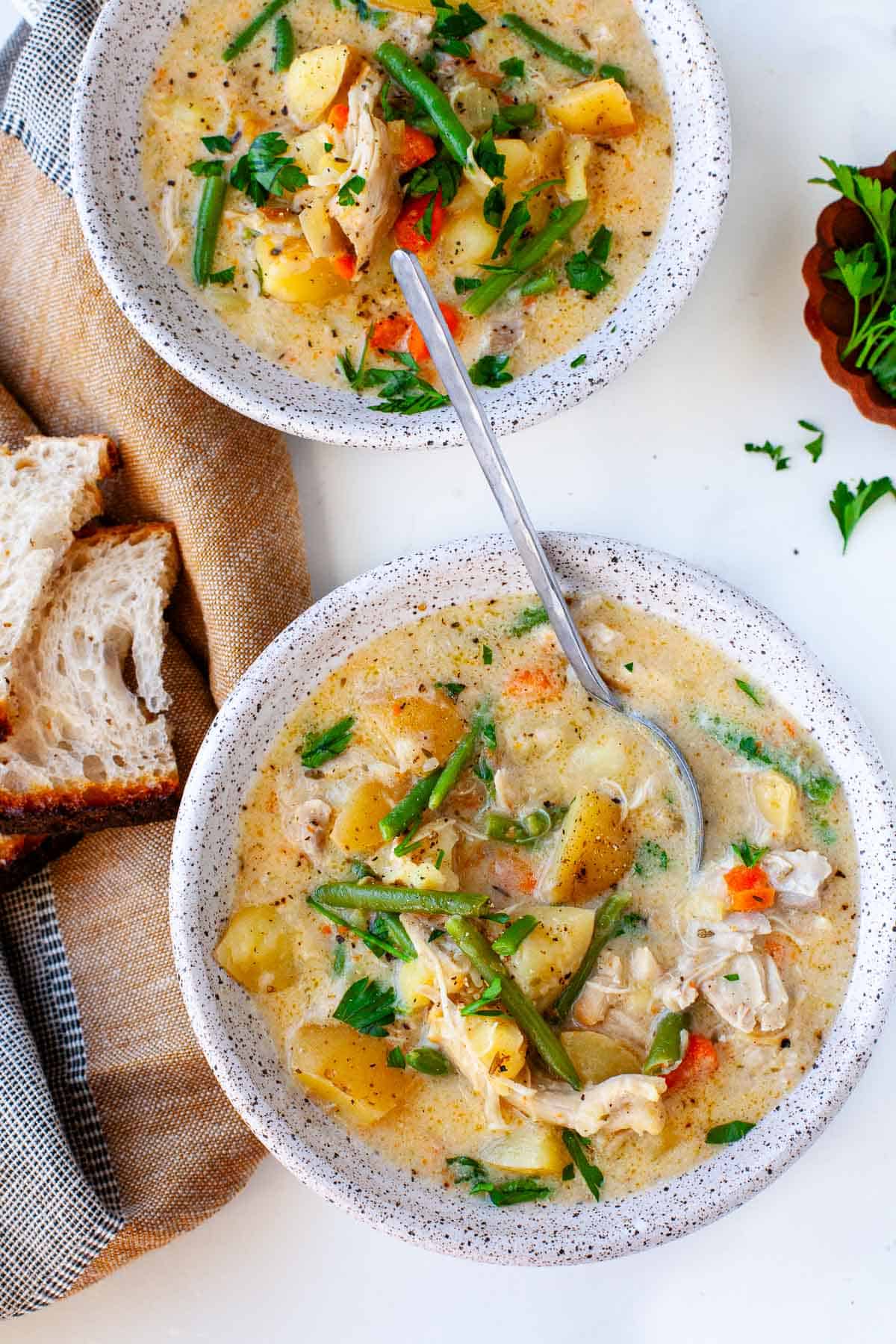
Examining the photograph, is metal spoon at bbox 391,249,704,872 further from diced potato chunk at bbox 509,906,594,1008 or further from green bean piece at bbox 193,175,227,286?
green bean piece at bbox 193,175,227,286

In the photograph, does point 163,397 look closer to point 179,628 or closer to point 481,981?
point 179,628

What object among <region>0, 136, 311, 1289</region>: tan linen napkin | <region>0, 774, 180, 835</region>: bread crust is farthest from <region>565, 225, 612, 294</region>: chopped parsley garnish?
<region>0, 774, 180, 835</region>: bread crust

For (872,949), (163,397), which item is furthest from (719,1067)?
(163,397)

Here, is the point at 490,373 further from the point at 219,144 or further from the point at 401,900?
the point at 401,900

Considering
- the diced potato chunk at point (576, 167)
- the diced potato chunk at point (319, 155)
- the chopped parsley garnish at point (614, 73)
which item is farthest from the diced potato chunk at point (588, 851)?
the chopped parsley garnish at point (614, 73)

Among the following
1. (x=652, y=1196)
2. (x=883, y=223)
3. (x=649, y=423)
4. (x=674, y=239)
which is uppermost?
(x=674, y=239)

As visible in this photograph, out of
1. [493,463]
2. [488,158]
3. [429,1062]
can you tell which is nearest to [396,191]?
[488,158]

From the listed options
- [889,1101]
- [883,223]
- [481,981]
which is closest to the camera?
[481,981]

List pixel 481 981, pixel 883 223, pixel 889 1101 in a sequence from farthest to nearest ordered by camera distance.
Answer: pixel 889 1101 → pixel 883 223 → pixel 481 981
